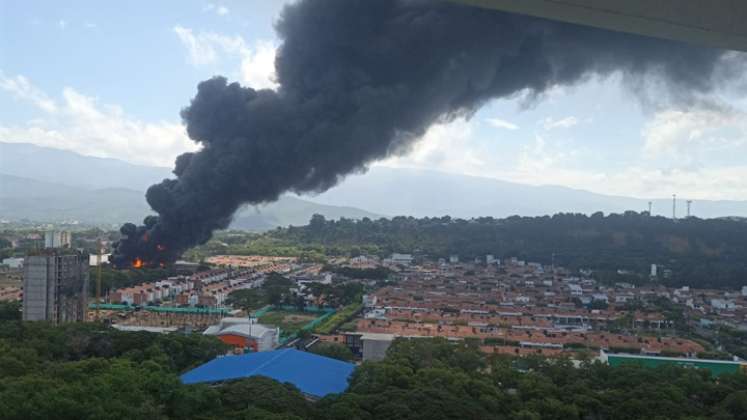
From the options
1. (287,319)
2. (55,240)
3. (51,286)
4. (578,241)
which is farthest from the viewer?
(578,241)

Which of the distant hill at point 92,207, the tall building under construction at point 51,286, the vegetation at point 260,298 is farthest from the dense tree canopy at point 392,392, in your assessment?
the distant hill at point 92,207

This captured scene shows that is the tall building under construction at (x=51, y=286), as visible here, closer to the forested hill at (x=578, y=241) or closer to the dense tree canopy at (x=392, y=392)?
the dense tree canopy at (x=392, y=392)

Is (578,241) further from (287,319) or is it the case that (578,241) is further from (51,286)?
(51,286)

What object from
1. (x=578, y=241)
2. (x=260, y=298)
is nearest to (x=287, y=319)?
(x=260, y=298)

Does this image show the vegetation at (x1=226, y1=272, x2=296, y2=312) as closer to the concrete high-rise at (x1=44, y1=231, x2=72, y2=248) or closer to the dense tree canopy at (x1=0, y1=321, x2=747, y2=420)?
the concrete high-rise at (x1=44, y1=231, x2=72, y2=248)

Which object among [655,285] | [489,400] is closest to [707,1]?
[489,400]

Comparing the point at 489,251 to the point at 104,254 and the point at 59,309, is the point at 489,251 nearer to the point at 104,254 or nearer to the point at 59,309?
the point at 104,254
